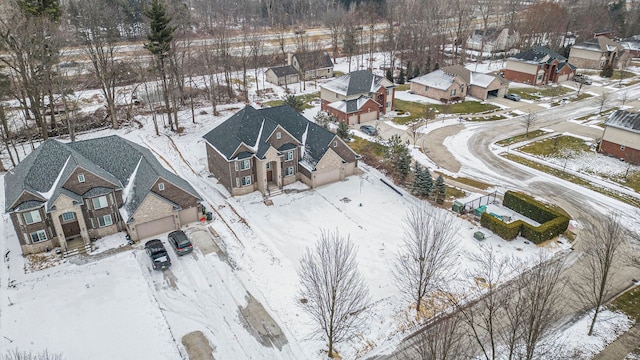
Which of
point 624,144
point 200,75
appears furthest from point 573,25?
point 200,75

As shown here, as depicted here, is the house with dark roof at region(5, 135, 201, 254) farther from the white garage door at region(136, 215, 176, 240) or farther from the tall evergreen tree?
the tall evergreen tree

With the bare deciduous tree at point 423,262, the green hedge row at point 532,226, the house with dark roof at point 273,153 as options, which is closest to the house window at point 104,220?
the house with dark roof at point 273,153

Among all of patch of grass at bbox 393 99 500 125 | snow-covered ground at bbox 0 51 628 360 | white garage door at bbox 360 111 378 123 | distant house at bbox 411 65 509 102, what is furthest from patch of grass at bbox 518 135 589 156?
snow-covered ground at bbox 0 51 628 360

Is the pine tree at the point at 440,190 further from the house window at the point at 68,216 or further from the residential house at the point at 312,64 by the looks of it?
the residential house at the point at 312,64

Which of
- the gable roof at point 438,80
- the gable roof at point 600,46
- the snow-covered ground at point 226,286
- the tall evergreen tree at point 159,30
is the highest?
the tall evergreen tree at point 159,30

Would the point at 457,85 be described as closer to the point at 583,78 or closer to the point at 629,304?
the point at 583,78

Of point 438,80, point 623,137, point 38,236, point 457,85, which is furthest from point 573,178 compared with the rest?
point 38,236

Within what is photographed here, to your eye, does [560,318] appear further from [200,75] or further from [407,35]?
[407,35]
